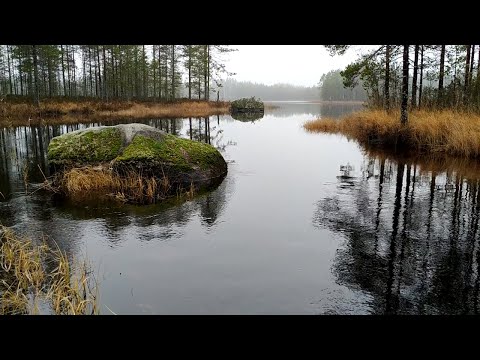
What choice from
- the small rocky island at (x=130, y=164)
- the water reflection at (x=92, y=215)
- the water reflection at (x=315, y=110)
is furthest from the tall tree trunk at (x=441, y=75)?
the water reflection at (x=315, y=110)

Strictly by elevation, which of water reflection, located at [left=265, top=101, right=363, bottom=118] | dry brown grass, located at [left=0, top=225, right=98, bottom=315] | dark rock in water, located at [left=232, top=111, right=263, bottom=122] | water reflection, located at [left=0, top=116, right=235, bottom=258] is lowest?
dry brown grass, located at [left=0, top=225, right=98, bottom=315]

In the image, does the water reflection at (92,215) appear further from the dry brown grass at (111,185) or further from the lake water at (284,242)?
the dry brown grass at (111,185)

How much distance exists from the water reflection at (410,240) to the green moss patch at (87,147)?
6453 millimetres

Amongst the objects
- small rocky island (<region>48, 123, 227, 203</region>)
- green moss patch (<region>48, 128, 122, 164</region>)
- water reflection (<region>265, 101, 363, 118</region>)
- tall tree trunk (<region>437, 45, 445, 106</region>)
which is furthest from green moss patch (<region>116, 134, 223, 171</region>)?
water reflection (<region>265, 101, 363, 118</region>)

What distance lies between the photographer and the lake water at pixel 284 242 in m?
4.81

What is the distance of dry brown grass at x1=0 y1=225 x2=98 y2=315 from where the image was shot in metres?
4.56

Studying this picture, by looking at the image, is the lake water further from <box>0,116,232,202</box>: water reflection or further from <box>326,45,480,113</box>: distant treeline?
<box>326,45,480,113</box>: distant treeline

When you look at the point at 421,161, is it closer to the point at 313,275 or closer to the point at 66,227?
the point at 313,275

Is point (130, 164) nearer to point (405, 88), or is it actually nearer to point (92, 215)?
point (92, 215)

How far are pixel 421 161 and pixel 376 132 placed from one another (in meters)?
6.16

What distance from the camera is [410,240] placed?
21.9ft

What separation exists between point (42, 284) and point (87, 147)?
22.9 ft

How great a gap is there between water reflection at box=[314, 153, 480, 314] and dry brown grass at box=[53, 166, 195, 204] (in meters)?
4.22
